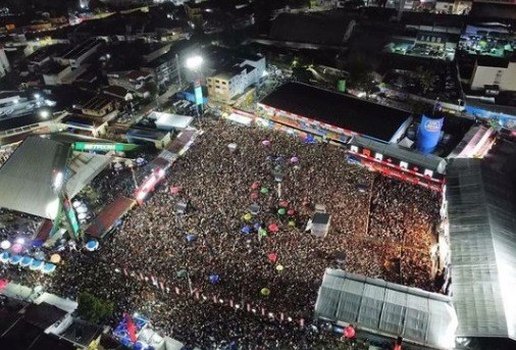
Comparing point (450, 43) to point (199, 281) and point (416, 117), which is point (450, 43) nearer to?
point (416, 117)

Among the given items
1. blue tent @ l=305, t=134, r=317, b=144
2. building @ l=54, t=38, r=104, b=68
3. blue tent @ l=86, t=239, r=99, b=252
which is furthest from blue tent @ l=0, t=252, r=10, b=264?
building @ l=54, t=38, r=104, b=68

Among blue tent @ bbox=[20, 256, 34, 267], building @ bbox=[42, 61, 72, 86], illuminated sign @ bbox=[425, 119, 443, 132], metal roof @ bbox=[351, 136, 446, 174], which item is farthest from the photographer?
building @ bbox=[42, 61, 72, 86]

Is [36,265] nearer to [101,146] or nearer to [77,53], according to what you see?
[101,146]

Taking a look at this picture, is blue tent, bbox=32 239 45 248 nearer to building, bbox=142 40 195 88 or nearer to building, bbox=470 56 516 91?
building, bbox=142 40 195 88

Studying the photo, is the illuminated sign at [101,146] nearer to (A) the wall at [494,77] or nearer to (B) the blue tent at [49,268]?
(B) the blue tent at [49,268]

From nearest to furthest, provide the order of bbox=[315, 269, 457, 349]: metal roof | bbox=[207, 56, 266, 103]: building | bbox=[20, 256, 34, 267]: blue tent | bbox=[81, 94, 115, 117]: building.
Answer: bbox=[315, 269, 457, 349]: metal roof → bbox=[20, 256, 34, 267]: blue tent → bbox=[81, 94, 115, 117]: building → bbox=[207, 56, 266, 103]: building

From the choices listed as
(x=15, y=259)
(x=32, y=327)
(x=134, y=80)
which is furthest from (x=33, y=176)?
(x=134, y=80)

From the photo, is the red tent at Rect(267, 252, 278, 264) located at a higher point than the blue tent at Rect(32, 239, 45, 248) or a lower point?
higher

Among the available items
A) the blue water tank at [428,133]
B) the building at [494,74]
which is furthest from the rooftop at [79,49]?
the building at [494,74]
